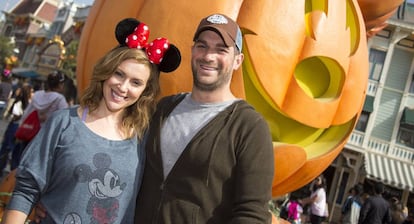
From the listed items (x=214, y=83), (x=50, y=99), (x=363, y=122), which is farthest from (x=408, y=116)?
(x=214, y=83)

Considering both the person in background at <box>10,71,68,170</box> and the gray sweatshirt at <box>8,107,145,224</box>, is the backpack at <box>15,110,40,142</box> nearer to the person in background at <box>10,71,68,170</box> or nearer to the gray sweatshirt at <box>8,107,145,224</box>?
the person in background at <box>10,71,68,170</box>

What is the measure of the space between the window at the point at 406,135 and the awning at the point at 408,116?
0.37m

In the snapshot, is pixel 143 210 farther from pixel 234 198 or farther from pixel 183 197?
pixel 234 198

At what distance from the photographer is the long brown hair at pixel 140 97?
4.53 ft

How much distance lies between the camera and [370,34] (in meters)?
3.08

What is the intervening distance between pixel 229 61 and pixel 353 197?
21.4 ft

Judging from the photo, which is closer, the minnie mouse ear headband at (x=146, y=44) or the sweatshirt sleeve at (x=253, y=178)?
the sweatshirt sleeve at (x=253, y=178)

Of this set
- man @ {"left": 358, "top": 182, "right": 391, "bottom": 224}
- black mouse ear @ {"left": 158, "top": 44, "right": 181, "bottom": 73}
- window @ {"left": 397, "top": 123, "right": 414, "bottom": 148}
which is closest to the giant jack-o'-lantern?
black mouse ear @ {"left": 158, "top": 44, "right": 181, "bottom": 73}

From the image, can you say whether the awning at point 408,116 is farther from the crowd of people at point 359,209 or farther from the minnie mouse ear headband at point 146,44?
the minnie mouse ear headband at point 146,44

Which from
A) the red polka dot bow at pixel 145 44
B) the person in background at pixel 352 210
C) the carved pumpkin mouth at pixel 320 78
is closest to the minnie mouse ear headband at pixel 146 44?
the red polka dot bow at pixel 145 44

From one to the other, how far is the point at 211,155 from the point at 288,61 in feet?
3.31

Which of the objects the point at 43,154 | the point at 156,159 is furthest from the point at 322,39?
the point at 43,154

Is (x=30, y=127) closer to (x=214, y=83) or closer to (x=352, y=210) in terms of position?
(x=214, y=83)

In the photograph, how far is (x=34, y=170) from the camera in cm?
126
